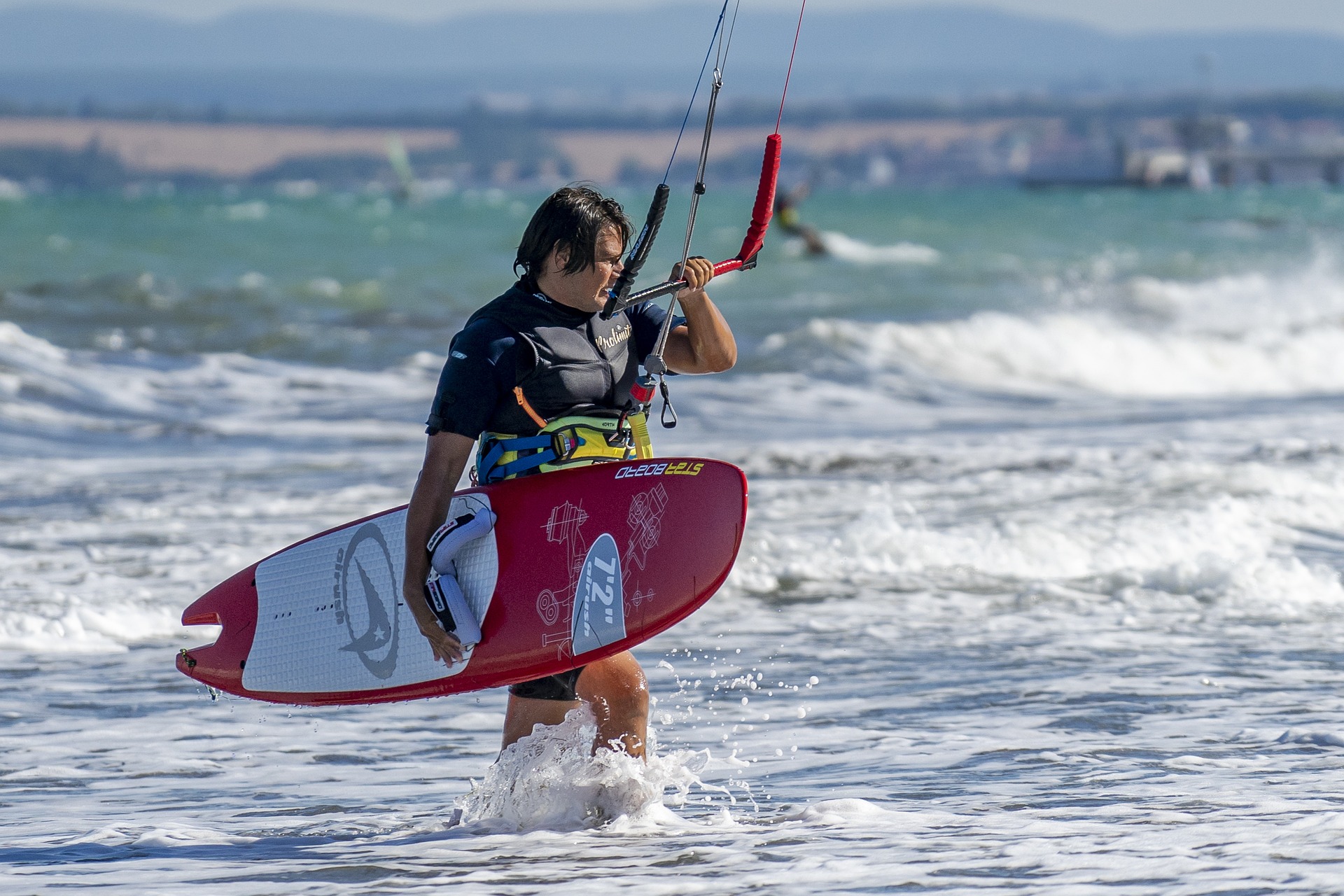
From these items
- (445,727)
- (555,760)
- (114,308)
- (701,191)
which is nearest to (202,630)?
(445,727)

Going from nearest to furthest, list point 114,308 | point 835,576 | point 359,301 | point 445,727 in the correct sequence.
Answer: point 445,727
point 835,576
point 114,308
point 359,301

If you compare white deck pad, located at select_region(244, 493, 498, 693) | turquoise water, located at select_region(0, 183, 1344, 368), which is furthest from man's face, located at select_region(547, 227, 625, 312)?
turquoise water, located at select_region(0, 183, 1344, 368)

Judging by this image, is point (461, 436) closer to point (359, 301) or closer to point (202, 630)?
point (202, 630)

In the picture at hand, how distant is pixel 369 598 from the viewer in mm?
3986

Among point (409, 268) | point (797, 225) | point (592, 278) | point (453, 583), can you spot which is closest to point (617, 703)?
point (453, 583)

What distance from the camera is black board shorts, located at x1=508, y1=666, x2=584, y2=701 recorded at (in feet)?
12.1

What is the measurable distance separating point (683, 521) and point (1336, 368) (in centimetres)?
1808

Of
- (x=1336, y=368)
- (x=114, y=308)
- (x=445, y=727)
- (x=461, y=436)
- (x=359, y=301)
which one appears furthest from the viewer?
(x=359, y=301)

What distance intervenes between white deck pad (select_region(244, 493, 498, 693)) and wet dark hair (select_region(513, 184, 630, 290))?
0.61 meters

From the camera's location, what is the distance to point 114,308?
→ 70.9 ft

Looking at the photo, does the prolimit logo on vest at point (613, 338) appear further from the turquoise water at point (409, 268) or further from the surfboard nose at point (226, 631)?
the turquoise water at point (409, 268)

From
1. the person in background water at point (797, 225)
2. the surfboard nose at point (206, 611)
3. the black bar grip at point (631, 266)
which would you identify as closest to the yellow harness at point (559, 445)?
the black bar grip at point (631, 266)

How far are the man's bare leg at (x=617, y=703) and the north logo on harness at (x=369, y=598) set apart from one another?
53 cm

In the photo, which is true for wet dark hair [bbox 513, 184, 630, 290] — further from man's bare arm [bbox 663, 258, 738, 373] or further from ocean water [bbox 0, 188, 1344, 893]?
ocean water [bbox 0, 188, 1344, 893]
